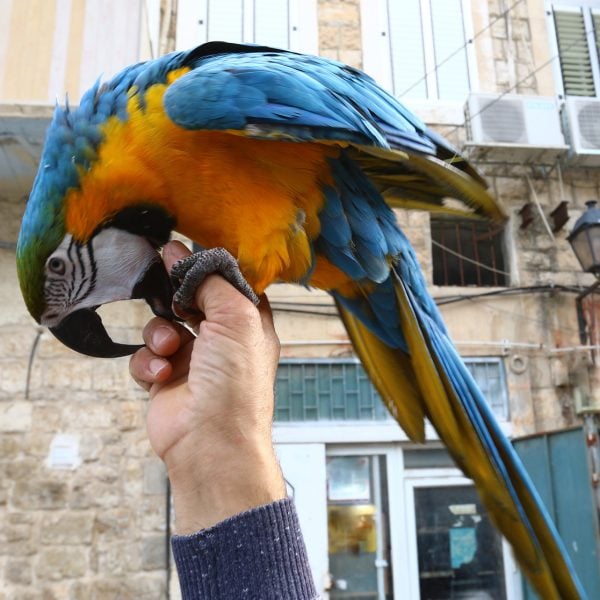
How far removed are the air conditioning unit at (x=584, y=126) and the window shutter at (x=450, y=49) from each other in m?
0.76

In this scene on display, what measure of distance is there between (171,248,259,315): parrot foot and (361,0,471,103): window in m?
3.47

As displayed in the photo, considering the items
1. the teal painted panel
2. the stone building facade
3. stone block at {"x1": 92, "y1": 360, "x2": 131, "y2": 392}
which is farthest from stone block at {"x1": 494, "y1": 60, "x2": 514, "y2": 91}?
stone block at {"x1": 92, "y1": 360, "x2": 131, "y2": 392}

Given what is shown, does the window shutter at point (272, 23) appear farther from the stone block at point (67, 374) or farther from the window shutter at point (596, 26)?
the stone block at point (67, 374)

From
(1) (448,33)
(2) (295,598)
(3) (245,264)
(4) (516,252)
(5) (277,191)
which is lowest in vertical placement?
(2) (295,598)

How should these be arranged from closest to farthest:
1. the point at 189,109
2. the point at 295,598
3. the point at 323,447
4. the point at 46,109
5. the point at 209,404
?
the point at 295,598 < the point at 209,404 < the point at 189,109 < the point at 46,109 < the point at 323,447

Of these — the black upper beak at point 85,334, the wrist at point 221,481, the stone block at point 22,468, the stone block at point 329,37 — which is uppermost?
the stone block at point 329,37

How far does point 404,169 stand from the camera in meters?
1.26

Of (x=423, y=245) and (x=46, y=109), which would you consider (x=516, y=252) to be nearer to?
(x=423, y=245)

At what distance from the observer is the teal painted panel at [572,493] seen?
9.07ft

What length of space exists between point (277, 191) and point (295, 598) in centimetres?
70

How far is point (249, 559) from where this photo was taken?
0.72 meters

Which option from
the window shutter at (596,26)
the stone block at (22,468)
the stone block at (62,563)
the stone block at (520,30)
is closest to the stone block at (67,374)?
the stone block at (22,468)

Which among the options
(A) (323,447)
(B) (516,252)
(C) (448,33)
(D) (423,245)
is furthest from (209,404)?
(C) (448,33)

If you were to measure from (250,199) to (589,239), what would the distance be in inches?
116
